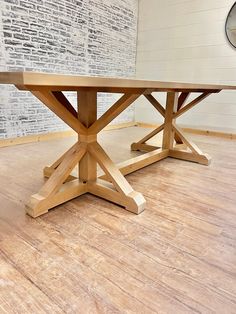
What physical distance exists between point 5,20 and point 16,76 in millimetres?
2092

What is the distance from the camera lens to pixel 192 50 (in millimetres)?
3518

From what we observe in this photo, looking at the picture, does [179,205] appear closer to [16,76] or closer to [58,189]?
[58,189]

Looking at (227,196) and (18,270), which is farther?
(227,196)

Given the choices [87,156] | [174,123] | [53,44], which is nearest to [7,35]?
[53,44]

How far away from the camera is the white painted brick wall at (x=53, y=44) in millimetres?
2400

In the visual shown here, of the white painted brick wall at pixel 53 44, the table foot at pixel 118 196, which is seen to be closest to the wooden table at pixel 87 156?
the table foot at pixel 118 196

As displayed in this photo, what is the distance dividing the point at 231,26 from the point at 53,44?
234 cm

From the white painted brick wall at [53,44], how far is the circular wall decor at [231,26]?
4.96 feet

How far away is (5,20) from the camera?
2.29 m

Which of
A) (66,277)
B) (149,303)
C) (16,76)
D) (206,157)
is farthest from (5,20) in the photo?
(149,303)

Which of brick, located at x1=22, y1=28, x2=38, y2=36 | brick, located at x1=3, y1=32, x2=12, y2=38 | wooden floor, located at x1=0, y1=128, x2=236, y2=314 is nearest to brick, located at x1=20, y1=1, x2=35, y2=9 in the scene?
brick, located at x1=22, y1=28, x2=38, y2=36

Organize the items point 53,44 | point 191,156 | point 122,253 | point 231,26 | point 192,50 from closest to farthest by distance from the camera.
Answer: point 122,253 → point 191,156 → point 53,44 → point 231,26 → point 192,50

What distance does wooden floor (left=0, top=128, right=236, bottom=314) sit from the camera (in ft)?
2.38

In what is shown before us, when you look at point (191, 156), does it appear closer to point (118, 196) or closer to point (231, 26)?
point (118, 196)
